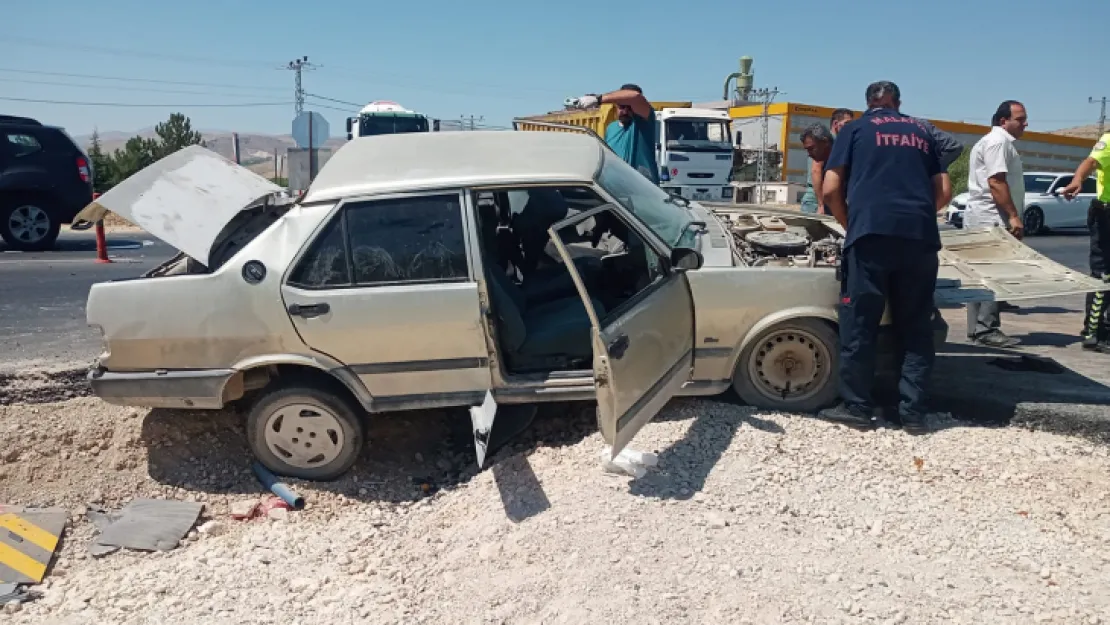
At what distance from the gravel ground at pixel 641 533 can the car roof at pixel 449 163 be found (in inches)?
57.9

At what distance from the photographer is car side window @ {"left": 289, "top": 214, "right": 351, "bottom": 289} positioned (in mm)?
4211

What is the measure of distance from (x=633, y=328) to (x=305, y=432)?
6.31 ft

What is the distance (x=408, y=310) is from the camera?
165 inches

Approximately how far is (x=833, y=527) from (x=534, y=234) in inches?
105

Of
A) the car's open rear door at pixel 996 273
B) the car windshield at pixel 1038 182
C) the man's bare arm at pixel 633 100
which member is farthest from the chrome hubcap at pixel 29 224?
the car windshield at pixel 1038 182

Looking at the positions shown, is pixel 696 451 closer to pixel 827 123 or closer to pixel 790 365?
pixel 790 365

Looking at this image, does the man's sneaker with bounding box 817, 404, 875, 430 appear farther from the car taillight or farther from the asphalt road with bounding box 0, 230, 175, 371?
the car taillight

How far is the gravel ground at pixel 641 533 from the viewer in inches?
124

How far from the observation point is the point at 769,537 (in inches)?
137

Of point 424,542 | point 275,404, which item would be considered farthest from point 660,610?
point 275,404

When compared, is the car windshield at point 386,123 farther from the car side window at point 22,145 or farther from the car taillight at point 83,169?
the car side window at point 22,145

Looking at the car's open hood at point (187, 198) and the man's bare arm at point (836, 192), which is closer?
the car's open hood at point (187, 198)

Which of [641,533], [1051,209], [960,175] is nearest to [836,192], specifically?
[641,533]

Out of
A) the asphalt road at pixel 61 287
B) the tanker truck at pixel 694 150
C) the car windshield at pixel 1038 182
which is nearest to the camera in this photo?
the asphalt road at pixel 61 287
